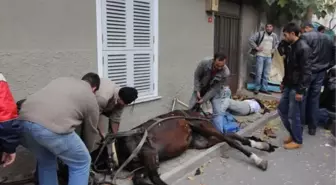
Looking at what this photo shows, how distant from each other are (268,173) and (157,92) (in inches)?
89.4

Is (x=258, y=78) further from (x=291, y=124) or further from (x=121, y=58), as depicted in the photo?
(x=121, y=58)

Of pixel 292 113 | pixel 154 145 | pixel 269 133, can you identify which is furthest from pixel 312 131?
pixel 154 145

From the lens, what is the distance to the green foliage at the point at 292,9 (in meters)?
8.66

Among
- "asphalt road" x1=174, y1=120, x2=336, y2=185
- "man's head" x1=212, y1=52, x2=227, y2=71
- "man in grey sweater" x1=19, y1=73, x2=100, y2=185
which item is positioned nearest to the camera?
"man in grey sweater" x1=19, y1=73, x2=100, y2=185

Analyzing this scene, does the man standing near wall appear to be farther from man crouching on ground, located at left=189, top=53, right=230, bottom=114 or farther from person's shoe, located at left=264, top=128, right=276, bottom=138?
person's shoe, located at left=264, top=128, right=276, bottom=138

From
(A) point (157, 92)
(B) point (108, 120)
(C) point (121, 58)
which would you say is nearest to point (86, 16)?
(C) point (121, 58)

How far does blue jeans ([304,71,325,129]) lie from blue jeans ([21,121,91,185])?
417 centimetres

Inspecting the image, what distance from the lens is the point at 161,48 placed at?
5.32 m

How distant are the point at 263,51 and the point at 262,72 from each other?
58 centimetres

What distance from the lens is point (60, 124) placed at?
255 cm

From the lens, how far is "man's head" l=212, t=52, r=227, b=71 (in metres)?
4.65

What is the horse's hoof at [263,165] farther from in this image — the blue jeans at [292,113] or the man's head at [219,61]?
the man's head at [219,61]

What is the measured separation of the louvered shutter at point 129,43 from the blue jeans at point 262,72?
159 inches

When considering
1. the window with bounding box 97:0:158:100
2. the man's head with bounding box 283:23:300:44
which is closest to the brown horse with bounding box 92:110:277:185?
the window with bounding box 97:0:158:100
